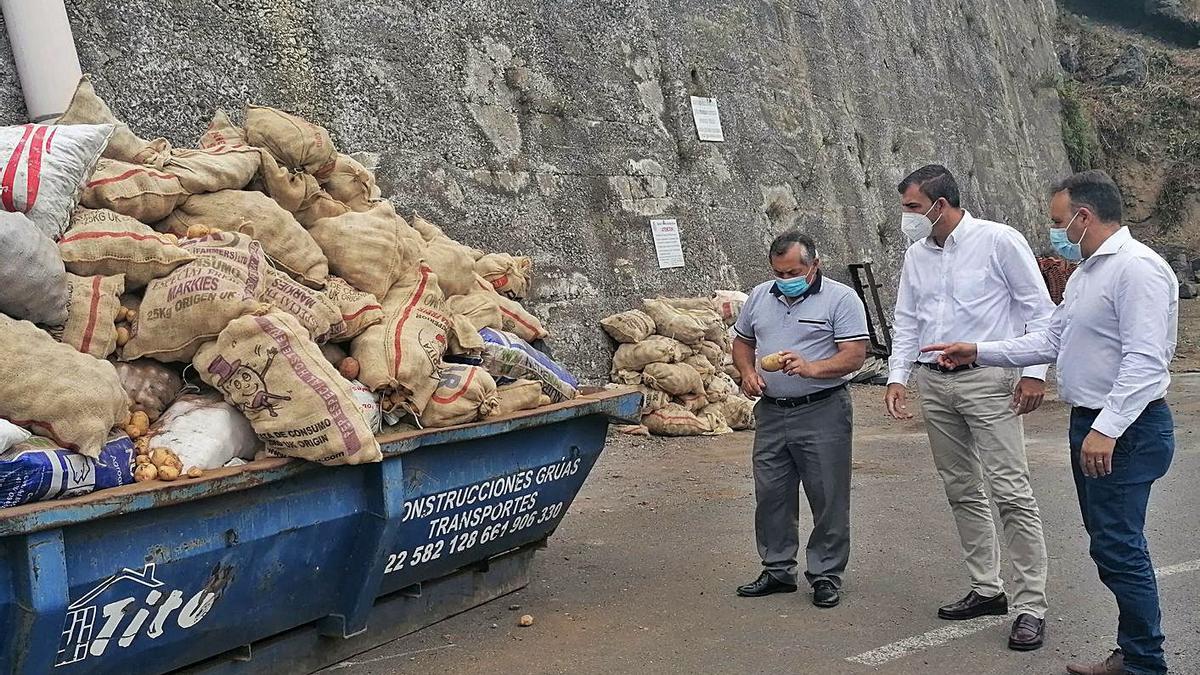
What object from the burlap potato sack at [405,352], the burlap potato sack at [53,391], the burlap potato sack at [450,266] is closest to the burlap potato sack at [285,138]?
the burlap potato sack at [450,266]

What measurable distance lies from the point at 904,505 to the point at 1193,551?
1.69 m

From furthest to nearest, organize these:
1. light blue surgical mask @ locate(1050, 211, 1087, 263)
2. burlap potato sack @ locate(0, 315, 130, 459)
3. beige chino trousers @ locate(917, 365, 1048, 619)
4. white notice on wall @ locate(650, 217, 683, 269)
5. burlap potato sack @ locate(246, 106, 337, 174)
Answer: white notice on wall @ locate(650, 217, 683, 269)
burlap potato sack @ locate(246, 106, 337, 174)
beige chino trousers @ locate(917, 365, 1048, 619)
light blue surgical mask @ locate(1050, 211, 1087, 263)
burlap potato sack @ locate(0, 315, 130, 459)

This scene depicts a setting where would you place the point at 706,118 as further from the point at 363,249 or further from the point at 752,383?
the point at 363,249

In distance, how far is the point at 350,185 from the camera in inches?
217

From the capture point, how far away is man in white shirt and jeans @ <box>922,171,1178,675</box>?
3.76m

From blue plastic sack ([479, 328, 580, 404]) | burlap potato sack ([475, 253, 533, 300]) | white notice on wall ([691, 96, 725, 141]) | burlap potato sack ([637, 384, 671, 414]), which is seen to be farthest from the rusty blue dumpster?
white notice on wall ([691, 96, 725, 141])

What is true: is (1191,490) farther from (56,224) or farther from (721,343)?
(56,224)

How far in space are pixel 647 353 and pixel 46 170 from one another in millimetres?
6281

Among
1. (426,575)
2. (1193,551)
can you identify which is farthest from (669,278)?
(426,575)

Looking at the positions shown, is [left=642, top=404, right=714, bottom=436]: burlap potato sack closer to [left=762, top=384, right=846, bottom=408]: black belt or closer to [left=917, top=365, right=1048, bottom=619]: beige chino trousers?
[left=762, top=384, right=846, bottom=408]: black belt

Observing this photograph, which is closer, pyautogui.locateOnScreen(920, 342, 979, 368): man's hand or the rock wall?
pyautogui.locateOnScreen(920, 342, 979, 368): man's hand

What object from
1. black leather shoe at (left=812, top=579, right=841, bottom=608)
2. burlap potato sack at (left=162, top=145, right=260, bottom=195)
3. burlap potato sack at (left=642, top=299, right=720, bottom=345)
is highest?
burlap potato sack at (left=162, top=145, right=260, bottom=195)

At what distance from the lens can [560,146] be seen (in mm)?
10430

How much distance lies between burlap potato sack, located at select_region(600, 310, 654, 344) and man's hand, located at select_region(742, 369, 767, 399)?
4.62 metres
